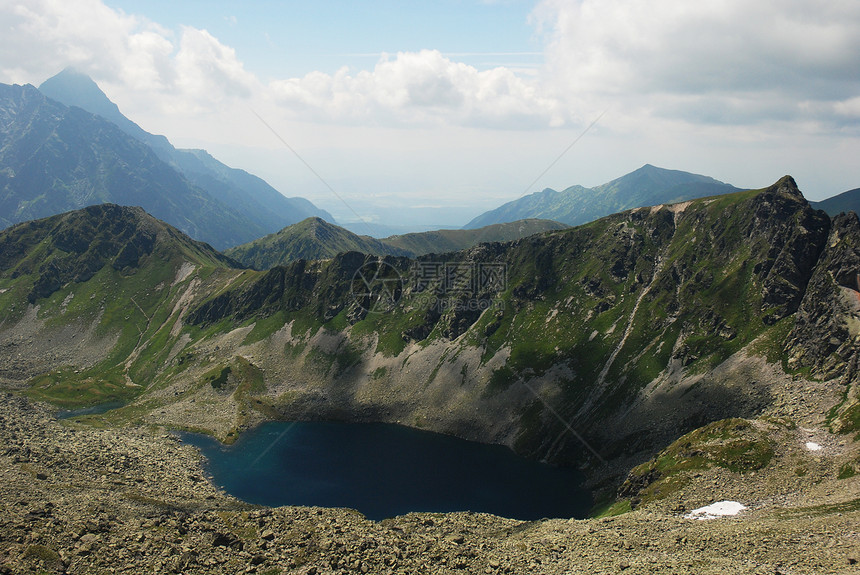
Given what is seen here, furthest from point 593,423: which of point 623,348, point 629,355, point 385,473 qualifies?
point 385,473

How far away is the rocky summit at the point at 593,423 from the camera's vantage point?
6175cm

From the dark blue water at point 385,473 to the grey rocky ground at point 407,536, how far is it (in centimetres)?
2259

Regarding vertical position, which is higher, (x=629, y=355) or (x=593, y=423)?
(x=629, y=355)

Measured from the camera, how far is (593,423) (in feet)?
460

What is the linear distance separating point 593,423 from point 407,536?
82.5m

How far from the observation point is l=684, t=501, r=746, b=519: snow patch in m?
75.9

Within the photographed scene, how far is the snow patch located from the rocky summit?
2.72 feet

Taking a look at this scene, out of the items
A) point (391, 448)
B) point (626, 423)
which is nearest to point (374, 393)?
point (391, 448)

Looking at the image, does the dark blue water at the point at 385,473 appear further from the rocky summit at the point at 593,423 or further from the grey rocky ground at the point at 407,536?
the grey rocky ground at the point at 407,536

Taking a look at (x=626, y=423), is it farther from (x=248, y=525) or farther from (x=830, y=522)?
(x=248, y=525)

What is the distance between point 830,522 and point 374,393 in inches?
5614

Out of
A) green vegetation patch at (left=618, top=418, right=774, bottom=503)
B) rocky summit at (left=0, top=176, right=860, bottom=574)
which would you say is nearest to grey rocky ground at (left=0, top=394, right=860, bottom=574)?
rocky summit at (left=0, top=176, right=860, bottom=574)

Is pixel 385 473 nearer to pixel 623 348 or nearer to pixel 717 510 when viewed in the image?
pixel 717 510

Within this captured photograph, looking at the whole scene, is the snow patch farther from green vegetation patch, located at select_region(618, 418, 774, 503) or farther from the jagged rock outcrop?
the jagged rock outcrop
